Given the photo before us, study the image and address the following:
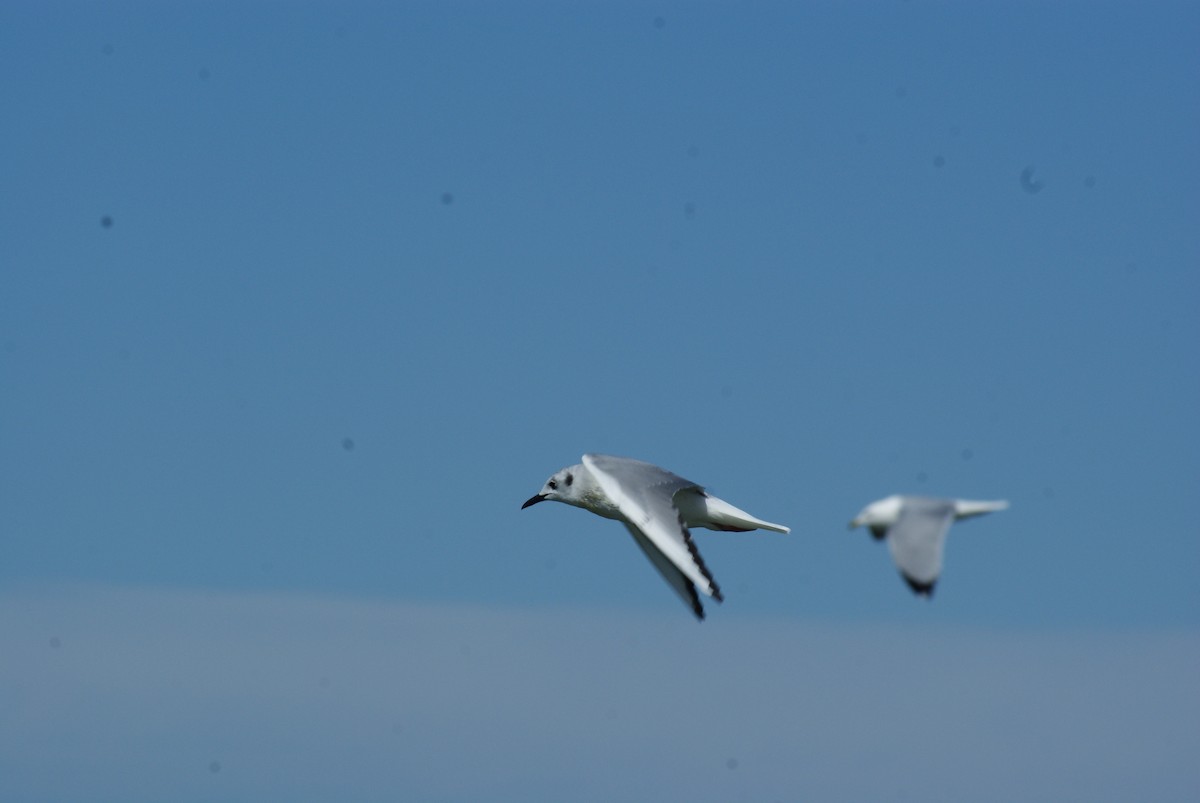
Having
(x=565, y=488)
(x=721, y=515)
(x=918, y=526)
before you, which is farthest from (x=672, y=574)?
(x=918, y=526)

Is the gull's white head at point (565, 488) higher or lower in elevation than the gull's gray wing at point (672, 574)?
higher

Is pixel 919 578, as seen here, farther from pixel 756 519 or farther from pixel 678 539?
pixel 756 519

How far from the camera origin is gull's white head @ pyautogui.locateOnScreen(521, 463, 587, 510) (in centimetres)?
2200

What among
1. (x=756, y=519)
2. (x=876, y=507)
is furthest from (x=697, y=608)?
(x=876, y=507)

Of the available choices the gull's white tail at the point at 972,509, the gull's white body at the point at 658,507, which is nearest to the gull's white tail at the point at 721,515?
the gull's white body at the point at 658,507

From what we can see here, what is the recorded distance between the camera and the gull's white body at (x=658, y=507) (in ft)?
60.0

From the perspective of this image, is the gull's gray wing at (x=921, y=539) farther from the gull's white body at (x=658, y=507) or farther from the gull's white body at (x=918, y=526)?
the gull's white body at (x=658, y=507)

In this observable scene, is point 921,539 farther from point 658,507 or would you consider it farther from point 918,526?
point 658,507

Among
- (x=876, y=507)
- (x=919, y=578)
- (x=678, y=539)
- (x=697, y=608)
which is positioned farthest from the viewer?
(x=697, y=608)

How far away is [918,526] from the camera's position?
14.8m

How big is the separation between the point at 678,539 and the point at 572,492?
12.8 ft

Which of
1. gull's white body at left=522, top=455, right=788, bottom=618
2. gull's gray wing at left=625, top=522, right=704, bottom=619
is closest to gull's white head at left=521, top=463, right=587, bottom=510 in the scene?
gull's white body at left=522, top=455, right=788, bottom=618

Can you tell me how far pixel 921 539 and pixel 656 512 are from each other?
4.97 m

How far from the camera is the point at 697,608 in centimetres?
2003
